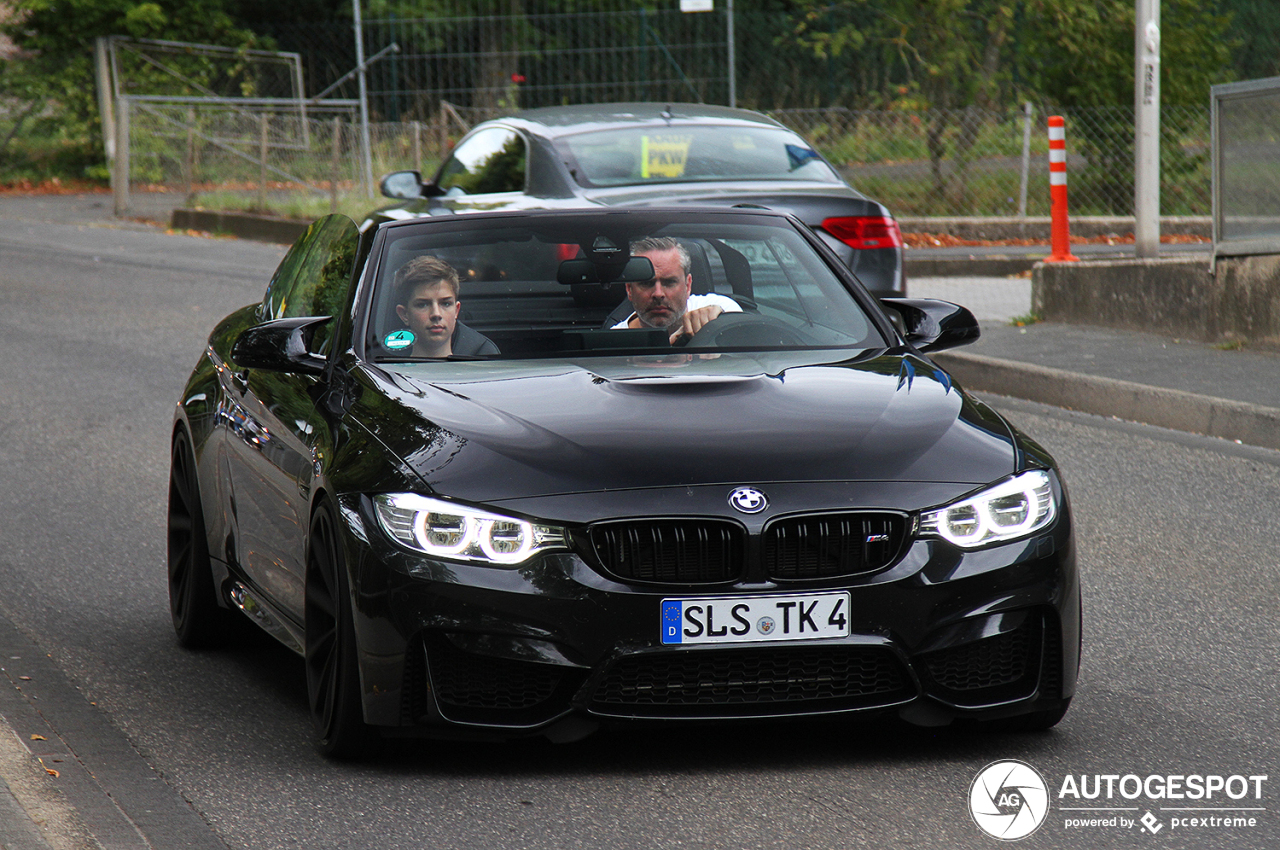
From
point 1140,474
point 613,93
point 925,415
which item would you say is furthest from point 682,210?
point 613,93

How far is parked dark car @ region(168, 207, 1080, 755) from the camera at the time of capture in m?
4.28

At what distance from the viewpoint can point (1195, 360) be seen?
11242 mm

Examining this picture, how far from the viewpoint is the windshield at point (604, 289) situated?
548 cm

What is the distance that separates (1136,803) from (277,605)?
2.39 m

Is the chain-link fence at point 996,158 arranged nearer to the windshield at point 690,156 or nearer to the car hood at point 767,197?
the windshield at point 690,156

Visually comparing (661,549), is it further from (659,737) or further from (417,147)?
(417,147)

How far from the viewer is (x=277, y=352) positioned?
17.5 feet

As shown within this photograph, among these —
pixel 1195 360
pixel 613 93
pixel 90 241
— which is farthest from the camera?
pixel 613 93

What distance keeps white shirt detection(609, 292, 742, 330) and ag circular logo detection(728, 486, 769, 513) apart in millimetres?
1395

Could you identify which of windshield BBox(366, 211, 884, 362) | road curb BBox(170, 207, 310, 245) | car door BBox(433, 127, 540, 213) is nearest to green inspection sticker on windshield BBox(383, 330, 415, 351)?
windshield BBox(366, 211, 884, 362)

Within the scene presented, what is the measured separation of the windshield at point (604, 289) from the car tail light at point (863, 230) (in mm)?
4851

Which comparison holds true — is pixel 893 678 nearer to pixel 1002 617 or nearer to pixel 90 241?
pixel 1002 617

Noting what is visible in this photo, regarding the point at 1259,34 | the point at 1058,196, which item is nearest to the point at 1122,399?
the point at 1058,196

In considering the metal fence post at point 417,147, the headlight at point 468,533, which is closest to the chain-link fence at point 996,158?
the metal fence post at point 417,147
